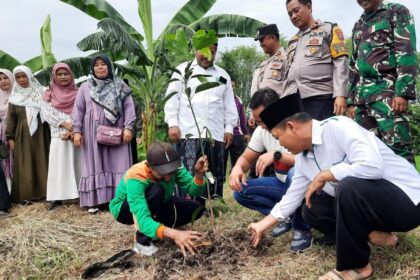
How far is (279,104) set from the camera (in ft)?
6.85

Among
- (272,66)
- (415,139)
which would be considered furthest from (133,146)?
(415,139)

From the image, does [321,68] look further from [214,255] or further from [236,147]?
[236,147]

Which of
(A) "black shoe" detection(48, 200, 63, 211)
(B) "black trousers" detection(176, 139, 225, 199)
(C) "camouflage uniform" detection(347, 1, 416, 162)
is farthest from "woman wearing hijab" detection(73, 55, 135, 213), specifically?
(C) "camouflage uniform" detection(347, 1, 416, 162)

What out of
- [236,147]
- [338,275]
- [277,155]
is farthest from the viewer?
[236,147]

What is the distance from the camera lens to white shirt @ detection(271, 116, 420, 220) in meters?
1.90

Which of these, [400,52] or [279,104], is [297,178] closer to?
[279,104]

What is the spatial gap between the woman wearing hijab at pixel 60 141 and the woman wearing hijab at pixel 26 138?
0.87ft

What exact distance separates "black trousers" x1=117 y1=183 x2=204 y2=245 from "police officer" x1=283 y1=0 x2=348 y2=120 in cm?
119

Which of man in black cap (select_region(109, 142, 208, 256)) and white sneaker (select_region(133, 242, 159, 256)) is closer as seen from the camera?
man in black cap (select_region(109, 142, 208, 256))

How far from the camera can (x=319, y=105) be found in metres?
3.16

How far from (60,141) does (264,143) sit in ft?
8.50

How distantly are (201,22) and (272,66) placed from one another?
4.68 metres

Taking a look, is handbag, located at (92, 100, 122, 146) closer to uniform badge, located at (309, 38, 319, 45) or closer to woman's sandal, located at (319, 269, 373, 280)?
uniform badge, located at (309, 38, 319, 45)

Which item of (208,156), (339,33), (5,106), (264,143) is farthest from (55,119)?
(339,33)
